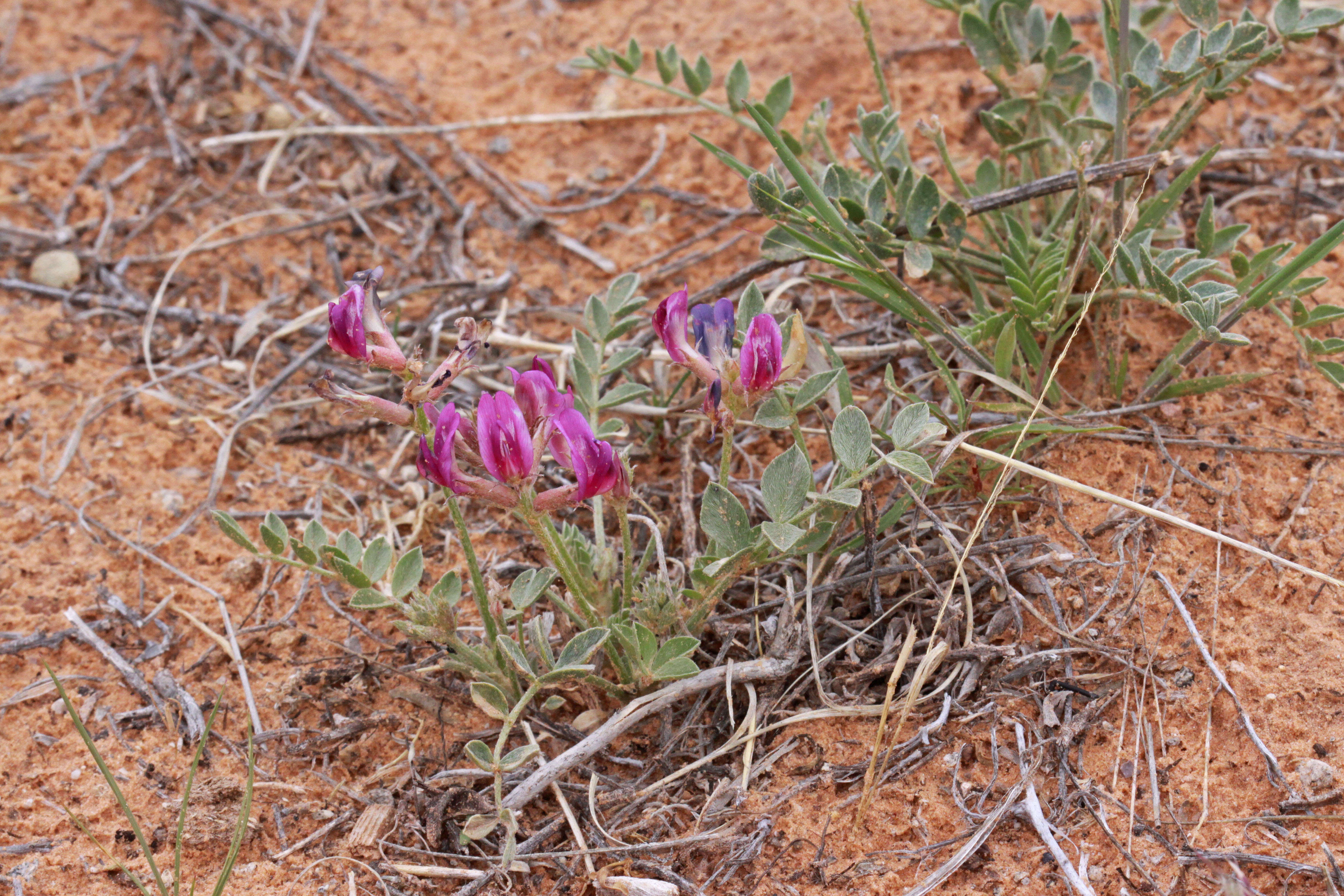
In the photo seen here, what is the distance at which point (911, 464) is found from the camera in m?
1.93

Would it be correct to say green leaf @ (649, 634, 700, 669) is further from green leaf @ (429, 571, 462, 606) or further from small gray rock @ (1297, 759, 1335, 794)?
small gray rock @ (1297, 759, 1335, 794)

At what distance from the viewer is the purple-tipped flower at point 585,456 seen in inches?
72.3

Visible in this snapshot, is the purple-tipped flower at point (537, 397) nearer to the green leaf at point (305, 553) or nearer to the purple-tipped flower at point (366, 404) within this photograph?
the purple-tipped flower at point (366, 404)

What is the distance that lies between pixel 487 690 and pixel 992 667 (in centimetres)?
100

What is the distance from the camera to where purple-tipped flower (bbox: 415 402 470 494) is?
1771 millimetres

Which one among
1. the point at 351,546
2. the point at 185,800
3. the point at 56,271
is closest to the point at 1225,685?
the point at 351,546

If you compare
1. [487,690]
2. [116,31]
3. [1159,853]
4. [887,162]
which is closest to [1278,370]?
[887,162]

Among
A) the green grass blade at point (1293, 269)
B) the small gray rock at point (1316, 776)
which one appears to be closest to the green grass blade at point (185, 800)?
the small gray rock at point (1316, 776)

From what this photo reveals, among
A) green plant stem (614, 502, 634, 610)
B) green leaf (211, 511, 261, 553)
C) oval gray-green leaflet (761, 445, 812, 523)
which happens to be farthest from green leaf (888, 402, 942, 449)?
green leaf (211, 511, 261, 553)

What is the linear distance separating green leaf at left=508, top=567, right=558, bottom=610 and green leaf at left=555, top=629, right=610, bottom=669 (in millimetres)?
128

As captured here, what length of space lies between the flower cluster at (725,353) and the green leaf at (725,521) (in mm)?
149

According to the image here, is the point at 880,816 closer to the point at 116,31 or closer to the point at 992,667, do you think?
the point at 992,667

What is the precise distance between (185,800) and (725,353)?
1247 millimetres

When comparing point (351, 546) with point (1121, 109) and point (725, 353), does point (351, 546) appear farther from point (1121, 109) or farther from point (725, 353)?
point (1121, 109)
